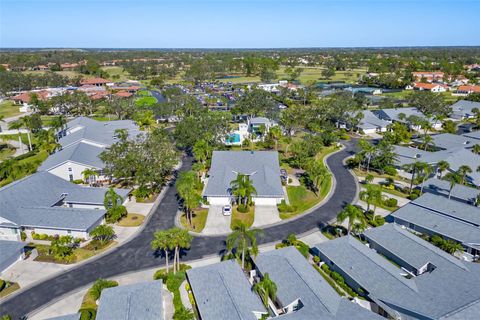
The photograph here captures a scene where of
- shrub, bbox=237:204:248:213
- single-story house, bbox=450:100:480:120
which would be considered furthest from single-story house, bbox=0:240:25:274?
single-story house, bbox=450:100:480:120

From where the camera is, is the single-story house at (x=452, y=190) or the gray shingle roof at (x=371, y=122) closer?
the single-story house at (x=452, y=190)

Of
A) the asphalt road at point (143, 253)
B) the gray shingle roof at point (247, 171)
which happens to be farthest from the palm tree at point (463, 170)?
the gray shingle roof at point (247, 171)

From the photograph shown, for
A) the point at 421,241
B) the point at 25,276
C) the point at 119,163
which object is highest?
the point at 119,163

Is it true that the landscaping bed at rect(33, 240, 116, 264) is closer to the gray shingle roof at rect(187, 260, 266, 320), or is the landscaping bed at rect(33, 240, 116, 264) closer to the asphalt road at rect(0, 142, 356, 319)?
the asphalt road at rect(0, 142, 356, 319)

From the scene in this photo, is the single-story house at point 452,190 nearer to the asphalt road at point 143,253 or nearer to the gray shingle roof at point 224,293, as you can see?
the asphalt road at point 143,253

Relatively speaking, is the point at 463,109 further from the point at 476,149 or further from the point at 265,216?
the point at 265,216

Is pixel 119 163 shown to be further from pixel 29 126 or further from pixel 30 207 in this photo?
pixel 29 126

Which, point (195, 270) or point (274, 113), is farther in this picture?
point (274, 113)

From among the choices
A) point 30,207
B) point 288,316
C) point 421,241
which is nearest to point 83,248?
point 30,207
